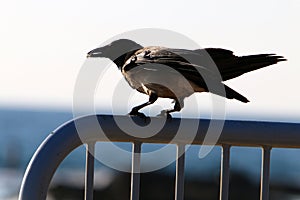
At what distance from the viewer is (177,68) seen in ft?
14.8

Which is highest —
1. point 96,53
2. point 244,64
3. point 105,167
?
point 96,53

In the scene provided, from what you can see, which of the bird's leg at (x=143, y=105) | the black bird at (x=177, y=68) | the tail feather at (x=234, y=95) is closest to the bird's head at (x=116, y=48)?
the black bird at (x=177, y=68)

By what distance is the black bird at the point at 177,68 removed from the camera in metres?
3.85

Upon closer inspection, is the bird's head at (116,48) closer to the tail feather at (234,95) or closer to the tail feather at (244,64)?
the tail feather at (234,95)

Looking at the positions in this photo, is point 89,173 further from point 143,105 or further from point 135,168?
point 143,105

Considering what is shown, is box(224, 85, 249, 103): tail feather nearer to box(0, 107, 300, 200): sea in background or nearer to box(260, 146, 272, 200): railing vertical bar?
box(0, 107, 300, 200): sea in background

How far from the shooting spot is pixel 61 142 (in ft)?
10.1

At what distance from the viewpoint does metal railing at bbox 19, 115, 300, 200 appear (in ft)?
10.1

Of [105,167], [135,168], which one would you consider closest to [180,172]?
[135,168]

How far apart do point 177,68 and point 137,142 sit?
Answer: 130 centimetres

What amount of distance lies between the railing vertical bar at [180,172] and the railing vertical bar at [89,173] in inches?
10.8

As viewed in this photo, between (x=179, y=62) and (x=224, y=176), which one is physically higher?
(x=179, y=62)

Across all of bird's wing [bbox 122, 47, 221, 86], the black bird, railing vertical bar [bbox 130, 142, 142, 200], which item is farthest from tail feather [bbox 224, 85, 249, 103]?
railing vertical bar [bbox 130, 142, 142, 200]

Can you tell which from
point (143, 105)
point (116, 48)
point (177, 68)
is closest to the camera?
point (143, 105)
